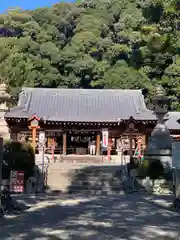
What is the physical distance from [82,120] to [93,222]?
1830 cm

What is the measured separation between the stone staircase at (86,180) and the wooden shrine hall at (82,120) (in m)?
7.63

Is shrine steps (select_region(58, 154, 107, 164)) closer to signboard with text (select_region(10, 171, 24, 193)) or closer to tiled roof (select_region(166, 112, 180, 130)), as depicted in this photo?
tiled roof (select_region(166, 112, 180, 130))

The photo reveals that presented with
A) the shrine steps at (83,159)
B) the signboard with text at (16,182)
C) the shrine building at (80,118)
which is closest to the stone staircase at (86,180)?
the signboard with text at (16,182)

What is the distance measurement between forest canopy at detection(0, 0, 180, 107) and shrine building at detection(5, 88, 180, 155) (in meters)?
5.67

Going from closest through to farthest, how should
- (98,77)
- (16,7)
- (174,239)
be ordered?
(174,239)
(98,77)
(16,7)

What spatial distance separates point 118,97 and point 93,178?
1386 cm

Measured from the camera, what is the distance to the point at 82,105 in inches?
1065

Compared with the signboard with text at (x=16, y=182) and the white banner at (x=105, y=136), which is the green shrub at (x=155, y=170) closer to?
the signboard with text at (x=16, y=182)

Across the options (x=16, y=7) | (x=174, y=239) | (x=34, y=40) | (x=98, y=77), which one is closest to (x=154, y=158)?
(x=174, y=239)

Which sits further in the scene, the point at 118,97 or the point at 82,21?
the point at 82,21

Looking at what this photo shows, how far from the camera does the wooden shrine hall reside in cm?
2459

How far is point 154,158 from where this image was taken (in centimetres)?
1477

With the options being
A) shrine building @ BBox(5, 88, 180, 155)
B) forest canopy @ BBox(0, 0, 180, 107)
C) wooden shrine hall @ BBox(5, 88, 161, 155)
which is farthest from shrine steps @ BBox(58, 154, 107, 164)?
forest canopy @ BBox(0, 0, 180, 107)

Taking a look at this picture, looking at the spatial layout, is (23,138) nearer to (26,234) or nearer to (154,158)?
(154,158)
